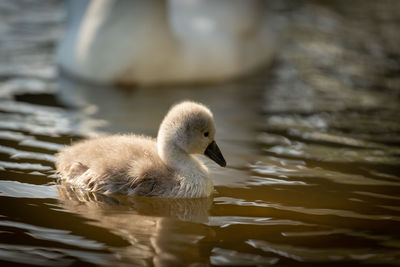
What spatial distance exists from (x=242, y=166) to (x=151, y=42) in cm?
191

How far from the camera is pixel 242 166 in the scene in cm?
362

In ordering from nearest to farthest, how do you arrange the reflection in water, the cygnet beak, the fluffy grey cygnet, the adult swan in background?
the reflection in water, the fluffy grey cygnet, the cygnet beak, the adult swan in background

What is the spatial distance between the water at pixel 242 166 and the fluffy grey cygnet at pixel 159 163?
0.07 metres

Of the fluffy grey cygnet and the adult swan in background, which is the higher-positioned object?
the adult swan in background

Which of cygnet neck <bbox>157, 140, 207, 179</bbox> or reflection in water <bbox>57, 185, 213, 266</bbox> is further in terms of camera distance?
cygnet neck <bbox>157, 140, 207, 179</bbox>

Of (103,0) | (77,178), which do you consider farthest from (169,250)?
(103,0)

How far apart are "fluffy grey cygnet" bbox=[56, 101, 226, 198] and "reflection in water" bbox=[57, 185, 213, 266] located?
5 centimetres

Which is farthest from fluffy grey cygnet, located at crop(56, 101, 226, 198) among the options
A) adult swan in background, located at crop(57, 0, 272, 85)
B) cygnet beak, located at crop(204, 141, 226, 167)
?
adult swan in background, located at crop(57, 0, 272, 85)

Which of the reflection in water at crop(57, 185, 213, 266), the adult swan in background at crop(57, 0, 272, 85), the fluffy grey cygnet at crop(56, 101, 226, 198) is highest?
the adult swan in background at crop(57, 0, 272, 85)

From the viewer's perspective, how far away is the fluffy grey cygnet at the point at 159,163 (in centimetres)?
311

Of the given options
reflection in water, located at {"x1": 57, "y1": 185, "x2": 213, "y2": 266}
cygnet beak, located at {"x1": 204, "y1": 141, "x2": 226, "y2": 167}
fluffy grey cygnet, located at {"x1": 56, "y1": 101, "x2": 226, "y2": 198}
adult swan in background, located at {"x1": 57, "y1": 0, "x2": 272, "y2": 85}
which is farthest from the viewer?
adult swan in background, located at {"x1": 57, "y1": 0, "x2": 272, "y2": 85}

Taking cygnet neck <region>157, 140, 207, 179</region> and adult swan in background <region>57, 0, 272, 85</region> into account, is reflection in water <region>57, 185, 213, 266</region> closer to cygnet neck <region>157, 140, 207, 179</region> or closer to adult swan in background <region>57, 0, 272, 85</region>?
cygnet neck <region>157, 140, 207, 179</region>

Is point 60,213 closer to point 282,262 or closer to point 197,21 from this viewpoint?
point 282,262

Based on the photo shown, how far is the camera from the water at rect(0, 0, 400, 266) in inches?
101
